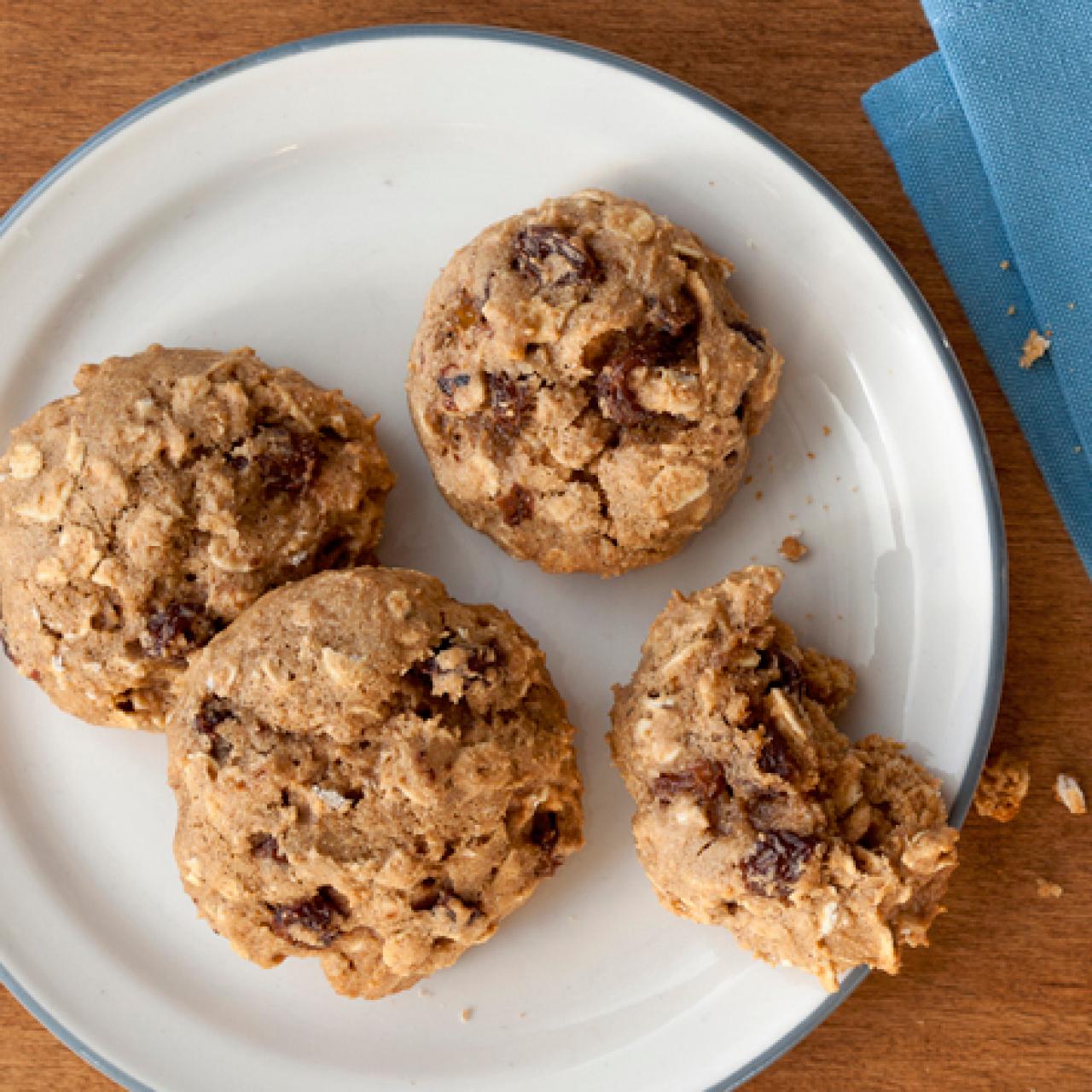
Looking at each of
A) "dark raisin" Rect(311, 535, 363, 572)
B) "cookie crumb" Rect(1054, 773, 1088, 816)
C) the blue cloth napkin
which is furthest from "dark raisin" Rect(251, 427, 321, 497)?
"cookie crumb" Rect(1054, 773, 1088, 816)

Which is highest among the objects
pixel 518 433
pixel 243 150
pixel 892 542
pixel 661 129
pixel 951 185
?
pixel 243 150

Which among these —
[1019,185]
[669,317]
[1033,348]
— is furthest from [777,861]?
[1019,185]

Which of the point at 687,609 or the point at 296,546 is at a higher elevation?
the point at 296,546

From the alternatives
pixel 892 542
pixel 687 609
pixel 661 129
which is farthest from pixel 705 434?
pixel 661 129

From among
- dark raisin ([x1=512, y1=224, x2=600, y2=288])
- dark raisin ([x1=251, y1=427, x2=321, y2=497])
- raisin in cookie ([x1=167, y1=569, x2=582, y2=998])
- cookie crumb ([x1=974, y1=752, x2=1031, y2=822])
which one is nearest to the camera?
raisin in cookie ([x1=167, y1=569, x2=582, y2=998])

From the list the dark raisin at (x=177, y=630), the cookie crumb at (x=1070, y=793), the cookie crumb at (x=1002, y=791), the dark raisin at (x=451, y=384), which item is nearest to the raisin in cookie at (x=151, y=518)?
the dark raisin at (x=177, y=630)

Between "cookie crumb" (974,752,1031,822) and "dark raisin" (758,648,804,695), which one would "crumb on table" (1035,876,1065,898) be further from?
"dark raisin" (758,648,804,695)

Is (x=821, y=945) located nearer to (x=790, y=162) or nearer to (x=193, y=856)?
(x=193, y=856)

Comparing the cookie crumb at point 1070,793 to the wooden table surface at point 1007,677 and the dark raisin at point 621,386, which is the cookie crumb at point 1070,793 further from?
the dark raisin at point 621,386
